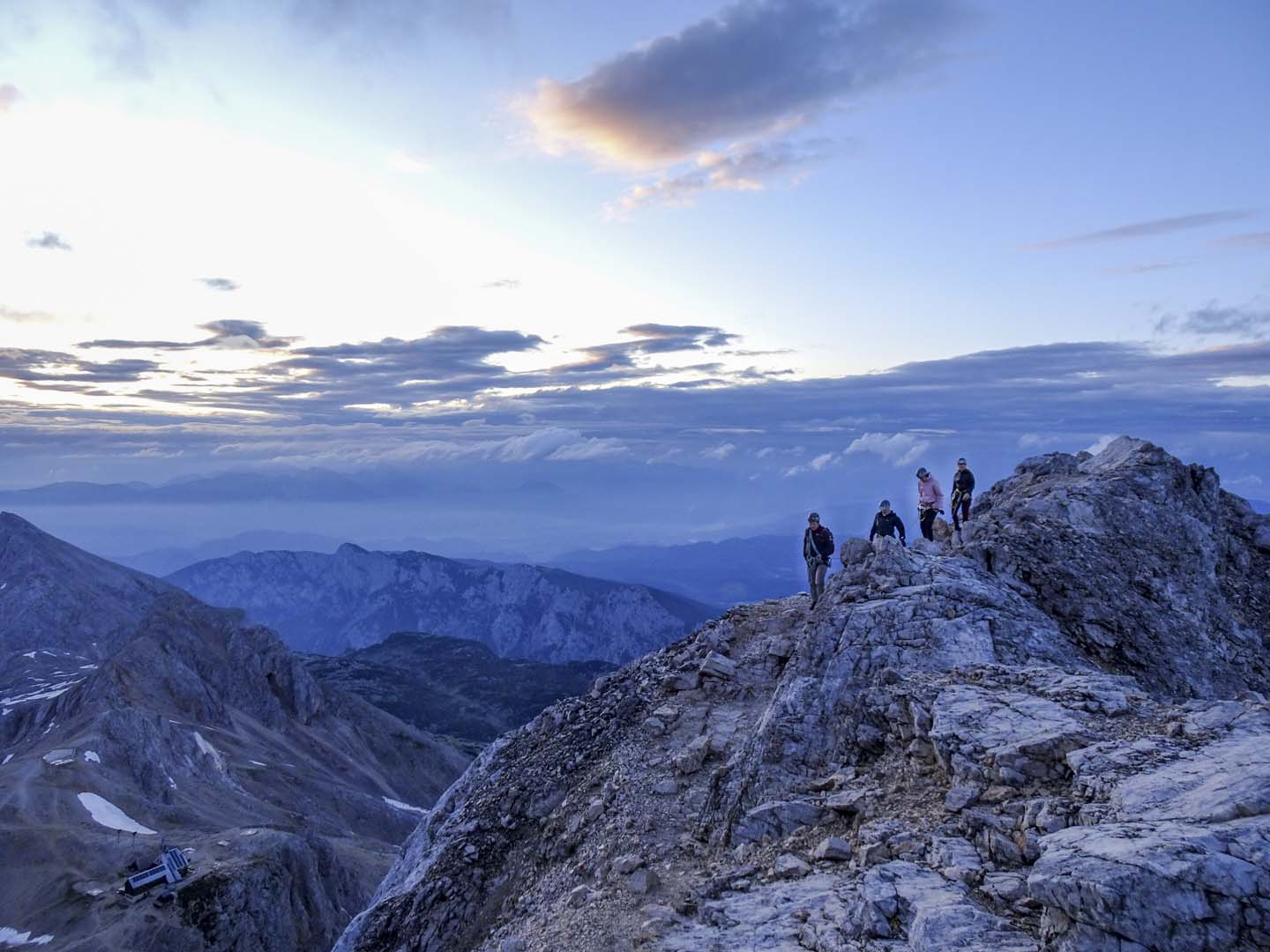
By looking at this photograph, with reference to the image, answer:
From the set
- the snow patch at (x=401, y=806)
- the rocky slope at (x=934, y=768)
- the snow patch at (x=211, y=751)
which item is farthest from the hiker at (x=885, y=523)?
the snow patch at (x=401, y=806)

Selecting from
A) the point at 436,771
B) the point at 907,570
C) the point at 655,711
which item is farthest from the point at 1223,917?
the point at 436,771

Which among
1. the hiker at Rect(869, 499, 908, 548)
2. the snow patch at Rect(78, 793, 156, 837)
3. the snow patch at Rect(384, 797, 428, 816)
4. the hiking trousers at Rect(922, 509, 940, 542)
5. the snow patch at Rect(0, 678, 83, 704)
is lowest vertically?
the snow patch at Rect(384, 797, 428, 816)

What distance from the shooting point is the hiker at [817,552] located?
1104 inches

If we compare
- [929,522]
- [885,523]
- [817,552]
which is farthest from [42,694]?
[885,523]

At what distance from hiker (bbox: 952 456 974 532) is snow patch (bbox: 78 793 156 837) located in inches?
3548

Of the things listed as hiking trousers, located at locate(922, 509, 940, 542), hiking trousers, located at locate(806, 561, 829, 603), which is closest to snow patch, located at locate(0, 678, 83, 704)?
hiking trousers, located at locate(806, 561, 829, 603)

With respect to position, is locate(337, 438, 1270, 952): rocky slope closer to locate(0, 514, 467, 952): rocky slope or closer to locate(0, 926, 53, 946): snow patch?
locate(0, 926, 53, 946): snow patch

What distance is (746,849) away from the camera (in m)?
16.3

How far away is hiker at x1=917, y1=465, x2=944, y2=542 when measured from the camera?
1259 inches

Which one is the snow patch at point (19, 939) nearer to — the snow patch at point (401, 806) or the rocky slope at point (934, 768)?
the rocky slope at point (934, 768)

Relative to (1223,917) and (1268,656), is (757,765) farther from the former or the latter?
Result: (1268,656)

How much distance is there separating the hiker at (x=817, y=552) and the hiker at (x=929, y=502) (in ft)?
19.5

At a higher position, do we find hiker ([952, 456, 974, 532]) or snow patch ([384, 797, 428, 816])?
hiker ([952, 456, 974, 532])

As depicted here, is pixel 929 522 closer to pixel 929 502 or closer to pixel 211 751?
pixel 929 502
